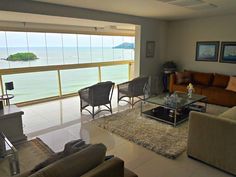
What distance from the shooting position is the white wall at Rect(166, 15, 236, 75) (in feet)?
17.8

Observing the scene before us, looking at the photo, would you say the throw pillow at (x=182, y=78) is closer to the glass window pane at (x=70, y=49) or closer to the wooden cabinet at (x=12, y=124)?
the glass window pane at (x=70, y=49)

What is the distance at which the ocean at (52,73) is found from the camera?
5398 mm

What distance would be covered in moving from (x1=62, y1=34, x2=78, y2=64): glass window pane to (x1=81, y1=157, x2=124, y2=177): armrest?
5.10 metres

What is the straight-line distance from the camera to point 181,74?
5.86 metres

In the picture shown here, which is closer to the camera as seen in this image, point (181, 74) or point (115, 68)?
point (181, 74)

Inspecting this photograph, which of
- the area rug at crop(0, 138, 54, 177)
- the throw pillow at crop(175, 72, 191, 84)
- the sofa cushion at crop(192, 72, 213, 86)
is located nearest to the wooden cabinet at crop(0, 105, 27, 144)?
the area rug at crop(0, 138, 54, 177)

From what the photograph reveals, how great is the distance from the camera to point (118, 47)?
26.1ft

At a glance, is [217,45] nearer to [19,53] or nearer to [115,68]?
[115,68]

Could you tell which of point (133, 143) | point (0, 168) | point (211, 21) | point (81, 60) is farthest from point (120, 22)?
point (0, 168)

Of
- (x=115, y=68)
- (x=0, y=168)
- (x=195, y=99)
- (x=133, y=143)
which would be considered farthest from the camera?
(x=115, y=68)

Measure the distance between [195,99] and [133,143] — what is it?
1939mm

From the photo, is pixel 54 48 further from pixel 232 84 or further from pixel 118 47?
pixel 232 84

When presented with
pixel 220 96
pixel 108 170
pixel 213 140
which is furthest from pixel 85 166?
pixel 220 96

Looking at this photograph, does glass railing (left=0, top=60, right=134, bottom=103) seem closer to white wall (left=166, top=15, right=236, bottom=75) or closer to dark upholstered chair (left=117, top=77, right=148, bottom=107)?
dark upholstered chair (left=117, top=77, right=148, bottom=107)
